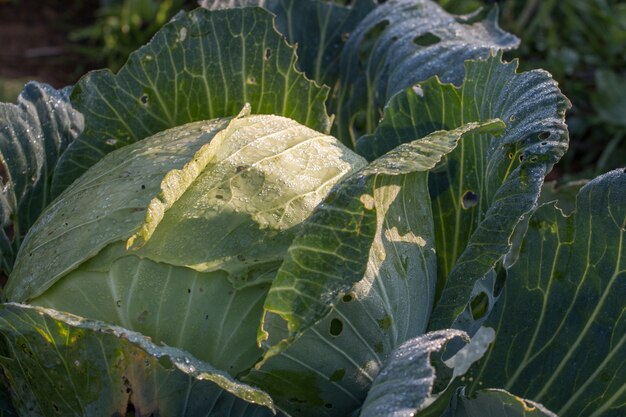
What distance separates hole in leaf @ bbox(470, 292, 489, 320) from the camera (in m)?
1.54

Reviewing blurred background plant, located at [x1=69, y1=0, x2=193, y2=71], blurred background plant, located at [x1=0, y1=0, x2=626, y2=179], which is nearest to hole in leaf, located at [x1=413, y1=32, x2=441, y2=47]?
blurred background plant, located at [x1=0, y1=0, x2=626, y2=179]

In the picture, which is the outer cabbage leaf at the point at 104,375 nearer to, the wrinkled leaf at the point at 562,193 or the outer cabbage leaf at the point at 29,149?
the outer cabbage leaf at the point at 29,149

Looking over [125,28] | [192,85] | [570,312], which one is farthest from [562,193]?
[125,28]

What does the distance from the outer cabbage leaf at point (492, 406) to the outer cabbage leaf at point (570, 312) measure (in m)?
0.21

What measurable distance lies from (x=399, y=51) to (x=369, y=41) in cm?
22

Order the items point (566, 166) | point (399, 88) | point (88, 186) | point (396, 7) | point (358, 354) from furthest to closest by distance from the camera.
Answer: point (566, 166)
point (396, 7)
point (399, 88)
point (88, 186)
point (358, 354)

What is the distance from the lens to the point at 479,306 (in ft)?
5.14

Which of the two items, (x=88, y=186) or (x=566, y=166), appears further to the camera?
(x=566, y=166)

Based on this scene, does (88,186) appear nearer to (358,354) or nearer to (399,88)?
(358,354)

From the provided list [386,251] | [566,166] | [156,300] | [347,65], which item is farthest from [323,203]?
[566,166]

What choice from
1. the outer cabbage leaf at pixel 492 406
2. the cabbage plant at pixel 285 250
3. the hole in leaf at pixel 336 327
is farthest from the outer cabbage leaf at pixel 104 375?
the outer cabbage leaf at pixel 492 406

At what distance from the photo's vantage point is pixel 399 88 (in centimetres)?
192

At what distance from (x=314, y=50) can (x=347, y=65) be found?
0.10 meters

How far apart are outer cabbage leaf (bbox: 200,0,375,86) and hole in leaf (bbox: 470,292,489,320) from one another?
33.0 inches
